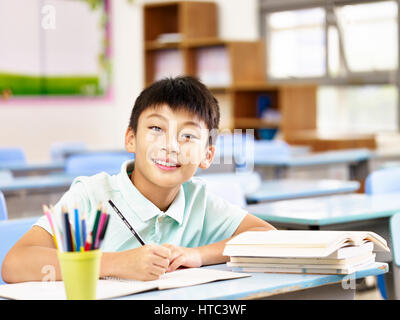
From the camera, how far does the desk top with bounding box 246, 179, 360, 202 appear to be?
10.5 ft

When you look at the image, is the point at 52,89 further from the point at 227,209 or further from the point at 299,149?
the point at 227,209

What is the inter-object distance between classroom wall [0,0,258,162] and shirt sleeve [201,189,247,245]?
6205 millimetres

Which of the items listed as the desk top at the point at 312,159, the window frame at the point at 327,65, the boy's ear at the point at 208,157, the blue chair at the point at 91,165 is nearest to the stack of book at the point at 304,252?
the boy's ear at the point at 208,157

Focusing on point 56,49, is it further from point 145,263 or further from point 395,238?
point 145,263

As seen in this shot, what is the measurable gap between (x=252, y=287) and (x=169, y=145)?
0.40 meters

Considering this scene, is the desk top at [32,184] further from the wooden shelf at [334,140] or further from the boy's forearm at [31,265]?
the wooden shelf at [334,140]

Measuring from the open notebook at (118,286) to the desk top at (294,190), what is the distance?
1.79 meters

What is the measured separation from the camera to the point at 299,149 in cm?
601

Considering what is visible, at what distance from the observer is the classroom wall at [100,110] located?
8.10 metres

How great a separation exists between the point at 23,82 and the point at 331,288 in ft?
23.9

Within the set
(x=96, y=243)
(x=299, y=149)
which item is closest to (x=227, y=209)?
(x=96, y=243)


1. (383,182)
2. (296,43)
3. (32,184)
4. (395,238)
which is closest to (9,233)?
(395,238)

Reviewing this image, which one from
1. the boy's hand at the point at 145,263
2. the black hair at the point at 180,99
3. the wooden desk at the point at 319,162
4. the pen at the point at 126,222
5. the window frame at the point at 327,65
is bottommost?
the wooden desk at the point at 319,162

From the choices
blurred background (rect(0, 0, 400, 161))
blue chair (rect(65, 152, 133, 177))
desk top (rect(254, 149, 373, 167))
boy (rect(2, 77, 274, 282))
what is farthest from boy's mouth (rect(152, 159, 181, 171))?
blurred background (rect(0, 0, 400, 161))
